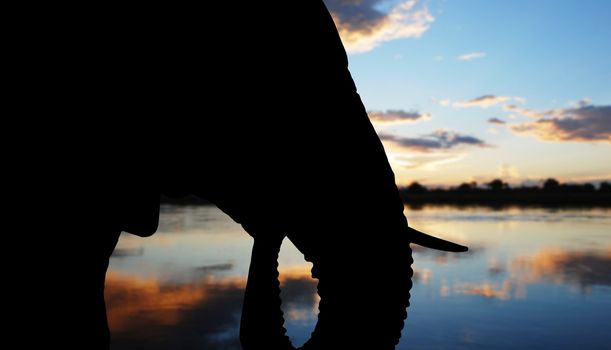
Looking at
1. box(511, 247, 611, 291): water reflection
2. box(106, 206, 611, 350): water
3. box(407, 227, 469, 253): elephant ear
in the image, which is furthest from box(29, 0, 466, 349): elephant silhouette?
box(511, 247, 611, 291): water reflection

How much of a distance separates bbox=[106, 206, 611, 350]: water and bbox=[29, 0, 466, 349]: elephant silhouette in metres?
4.45

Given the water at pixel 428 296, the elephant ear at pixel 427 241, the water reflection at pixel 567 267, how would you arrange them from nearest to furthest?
the elephant ear at pixel 427 241 → the water at pixel 428 296 → the water reflection at pixel 567 267

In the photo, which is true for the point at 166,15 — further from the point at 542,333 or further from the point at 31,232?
the point at 542,333

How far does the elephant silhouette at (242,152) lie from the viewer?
160cm

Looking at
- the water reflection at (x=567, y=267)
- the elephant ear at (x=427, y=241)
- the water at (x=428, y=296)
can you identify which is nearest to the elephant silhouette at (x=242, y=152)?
the elephant ear at (x=427, y=241)

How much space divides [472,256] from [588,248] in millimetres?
3706

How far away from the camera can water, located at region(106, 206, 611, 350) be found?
21.1 feet

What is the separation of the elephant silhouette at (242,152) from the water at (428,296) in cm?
445

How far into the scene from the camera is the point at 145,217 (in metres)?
1.74

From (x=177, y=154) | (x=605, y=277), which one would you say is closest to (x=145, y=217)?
(x=177, y=154)

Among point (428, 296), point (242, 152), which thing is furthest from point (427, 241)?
point (428, 296)

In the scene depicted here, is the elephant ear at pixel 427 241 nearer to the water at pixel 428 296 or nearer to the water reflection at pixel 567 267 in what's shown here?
the water at pixel 428 296

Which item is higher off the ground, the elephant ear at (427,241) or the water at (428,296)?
the elephant ear at (427,241)

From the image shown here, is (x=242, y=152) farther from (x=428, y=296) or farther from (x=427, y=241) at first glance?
(x=428, y=296)
